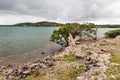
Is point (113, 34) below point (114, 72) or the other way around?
below

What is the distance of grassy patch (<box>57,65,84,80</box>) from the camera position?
19792 millimetres

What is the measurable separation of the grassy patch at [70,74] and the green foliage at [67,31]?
36.8 meters

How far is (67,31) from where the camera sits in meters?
59.7

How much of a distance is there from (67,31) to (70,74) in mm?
39606

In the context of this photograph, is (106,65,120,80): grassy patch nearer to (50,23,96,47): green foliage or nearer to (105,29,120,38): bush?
(50,23,96,47): green foliage

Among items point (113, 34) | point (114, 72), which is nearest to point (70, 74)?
point (114, 72)

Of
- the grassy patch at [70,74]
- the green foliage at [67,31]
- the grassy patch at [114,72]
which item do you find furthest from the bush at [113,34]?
the grassy patch at [114,72]

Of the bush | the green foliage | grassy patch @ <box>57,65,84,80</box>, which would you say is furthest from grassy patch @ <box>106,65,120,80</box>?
the bush

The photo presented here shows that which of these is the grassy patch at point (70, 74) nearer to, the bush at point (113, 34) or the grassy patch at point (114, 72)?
the grassy patch at point (114, 72)

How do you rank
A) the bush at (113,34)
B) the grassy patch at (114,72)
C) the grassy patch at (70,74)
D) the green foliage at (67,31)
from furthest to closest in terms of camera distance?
the bush at (113,34) < the green foliage at (67,31) < the grassy patch at (70,74) < the grassy patch at (114,72)

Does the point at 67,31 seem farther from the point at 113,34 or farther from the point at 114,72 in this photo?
the point at 114,72

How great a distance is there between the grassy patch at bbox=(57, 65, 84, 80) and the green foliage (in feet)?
121

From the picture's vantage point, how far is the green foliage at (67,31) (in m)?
59.2

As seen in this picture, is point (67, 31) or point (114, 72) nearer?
point (114, 72)
